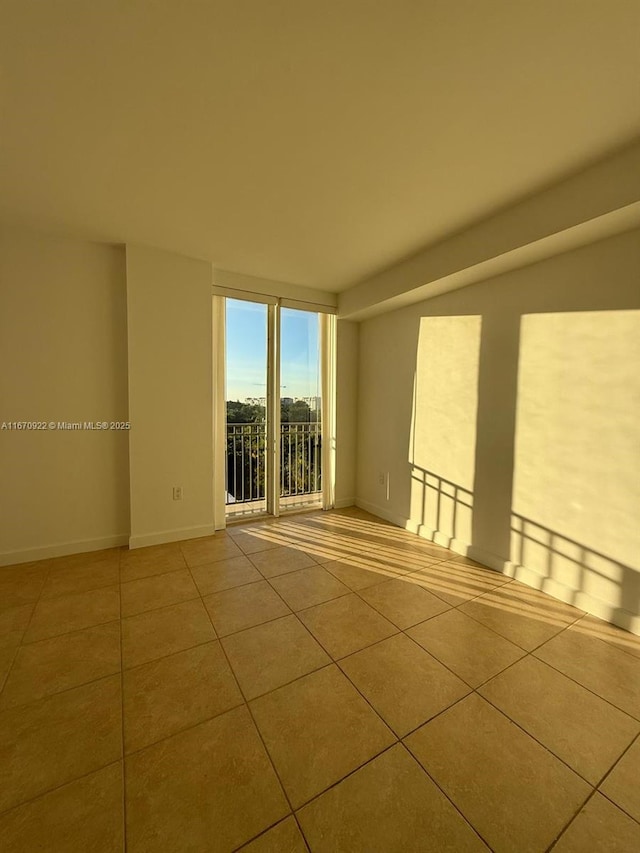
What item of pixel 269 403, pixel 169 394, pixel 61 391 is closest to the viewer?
pixel 61 391

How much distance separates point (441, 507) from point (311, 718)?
205cm

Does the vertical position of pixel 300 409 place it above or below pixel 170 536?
above

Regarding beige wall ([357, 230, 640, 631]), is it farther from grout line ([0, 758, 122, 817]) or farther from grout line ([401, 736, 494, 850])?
grout line ([0, 758, 122, 817])

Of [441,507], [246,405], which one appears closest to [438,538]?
[441,507]

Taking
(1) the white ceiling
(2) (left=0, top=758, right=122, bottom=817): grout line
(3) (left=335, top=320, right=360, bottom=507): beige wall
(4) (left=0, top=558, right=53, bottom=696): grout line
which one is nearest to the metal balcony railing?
(3) (left=335, top=320, right=360, bottom=507): beige wall

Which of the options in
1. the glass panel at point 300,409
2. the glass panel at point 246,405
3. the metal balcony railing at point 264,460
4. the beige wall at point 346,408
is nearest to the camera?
the glass panel at point 246,405

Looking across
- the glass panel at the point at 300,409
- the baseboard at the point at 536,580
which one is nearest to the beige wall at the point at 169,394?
the glass panel at the point at 300,409

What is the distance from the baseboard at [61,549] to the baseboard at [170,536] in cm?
17

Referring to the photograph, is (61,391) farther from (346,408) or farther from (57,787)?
(346,408)

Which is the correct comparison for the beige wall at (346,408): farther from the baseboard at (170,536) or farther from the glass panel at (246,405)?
the baseboard at (170,536)

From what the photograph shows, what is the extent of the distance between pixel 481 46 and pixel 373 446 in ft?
10.1

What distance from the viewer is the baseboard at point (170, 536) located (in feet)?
9.30

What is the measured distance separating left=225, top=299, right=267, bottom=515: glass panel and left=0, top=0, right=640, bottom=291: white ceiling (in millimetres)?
1199

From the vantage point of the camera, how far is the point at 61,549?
2689 millimetres
